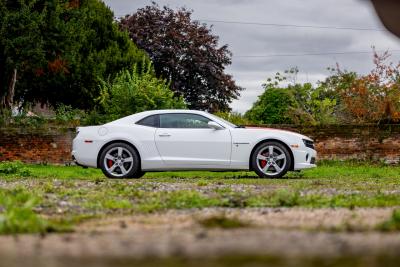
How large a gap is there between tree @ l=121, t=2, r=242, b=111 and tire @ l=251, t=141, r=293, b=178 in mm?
31464

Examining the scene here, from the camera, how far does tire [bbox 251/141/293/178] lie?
1545cm

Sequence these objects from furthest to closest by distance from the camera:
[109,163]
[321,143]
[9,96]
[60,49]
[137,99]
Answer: [9,96] < [60,49] < [321,143] < [137,99] < [109,163]

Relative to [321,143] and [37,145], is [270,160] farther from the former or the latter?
[37,145]

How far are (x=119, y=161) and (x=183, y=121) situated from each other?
1.52 meters

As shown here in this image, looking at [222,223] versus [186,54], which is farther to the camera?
[186,54]

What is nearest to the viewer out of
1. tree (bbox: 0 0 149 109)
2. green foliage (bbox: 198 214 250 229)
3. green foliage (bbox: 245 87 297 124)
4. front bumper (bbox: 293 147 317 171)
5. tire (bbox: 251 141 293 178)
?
green foliage (bbox: 198 214 250 229)

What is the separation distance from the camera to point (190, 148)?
51.7ft

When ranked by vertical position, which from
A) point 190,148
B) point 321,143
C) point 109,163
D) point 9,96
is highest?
point 9,96

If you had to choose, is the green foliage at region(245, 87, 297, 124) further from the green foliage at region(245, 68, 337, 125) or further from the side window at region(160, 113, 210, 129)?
the side window at region(160, 113, 210, 129)

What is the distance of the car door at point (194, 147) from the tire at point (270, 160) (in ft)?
1.88

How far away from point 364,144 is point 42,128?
9312 mm

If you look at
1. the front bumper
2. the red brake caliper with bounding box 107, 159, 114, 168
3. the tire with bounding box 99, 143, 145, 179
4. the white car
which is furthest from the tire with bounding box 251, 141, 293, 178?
the red brake caliper with bounding box 107, 159, 114, 168

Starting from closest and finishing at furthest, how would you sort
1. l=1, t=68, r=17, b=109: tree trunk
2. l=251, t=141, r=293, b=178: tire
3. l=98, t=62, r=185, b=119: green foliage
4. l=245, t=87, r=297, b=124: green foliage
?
l=251, t=141, r=293, b=178: tire → l=98, t=62, r=185, b=119: green foliage → l=1, t=68, r=17, b=109: tree trunk → l=245, t=87, r=297, b=124: green foliage

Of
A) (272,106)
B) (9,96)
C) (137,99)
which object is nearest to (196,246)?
(137,99)
